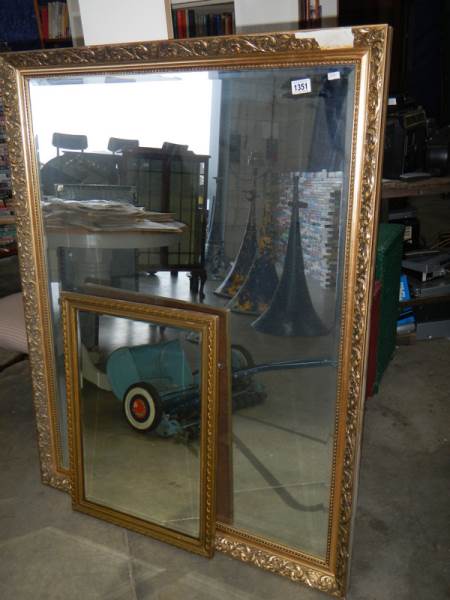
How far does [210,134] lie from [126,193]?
287 millimetres

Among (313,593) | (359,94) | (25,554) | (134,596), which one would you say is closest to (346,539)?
(313,593)

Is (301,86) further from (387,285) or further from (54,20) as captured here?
(54,20)

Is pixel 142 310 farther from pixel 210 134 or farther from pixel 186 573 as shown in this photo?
pixel 186 573

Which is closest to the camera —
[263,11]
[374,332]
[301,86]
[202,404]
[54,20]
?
[301,86]

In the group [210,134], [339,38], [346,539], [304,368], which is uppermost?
[339,38]

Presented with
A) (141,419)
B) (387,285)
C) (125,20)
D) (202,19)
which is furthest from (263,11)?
(141,419)

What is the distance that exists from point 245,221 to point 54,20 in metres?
3.75

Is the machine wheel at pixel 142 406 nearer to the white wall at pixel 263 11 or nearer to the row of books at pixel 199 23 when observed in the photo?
the white wall at pixel 263 11

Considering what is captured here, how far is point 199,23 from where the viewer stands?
8.77ft

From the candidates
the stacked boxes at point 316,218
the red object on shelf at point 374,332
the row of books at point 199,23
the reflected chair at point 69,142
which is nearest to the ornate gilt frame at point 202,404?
the stacked boxes at point 316,218

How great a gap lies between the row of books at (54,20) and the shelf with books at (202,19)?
6.10 feet

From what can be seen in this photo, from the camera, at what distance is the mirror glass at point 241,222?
114 cm

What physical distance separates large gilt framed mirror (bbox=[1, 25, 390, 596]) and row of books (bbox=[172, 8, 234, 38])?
5.13 ft

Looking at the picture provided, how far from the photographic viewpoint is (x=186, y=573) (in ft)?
4.54
